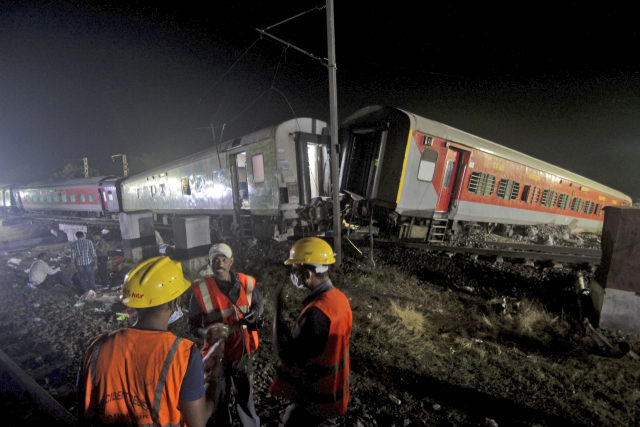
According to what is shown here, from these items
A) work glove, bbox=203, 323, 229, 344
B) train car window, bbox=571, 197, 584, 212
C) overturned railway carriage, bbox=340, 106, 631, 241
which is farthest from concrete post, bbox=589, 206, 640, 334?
train car window, bbox=571, 197, 584, 212

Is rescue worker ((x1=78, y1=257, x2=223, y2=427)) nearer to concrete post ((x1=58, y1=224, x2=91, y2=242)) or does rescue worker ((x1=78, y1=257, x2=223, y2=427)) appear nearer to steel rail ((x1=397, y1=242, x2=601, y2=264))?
steel rail ((x1=397, y1=242, x2=601, y2=264))

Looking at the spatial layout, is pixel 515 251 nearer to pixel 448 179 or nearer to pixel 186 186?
pixel 448 179

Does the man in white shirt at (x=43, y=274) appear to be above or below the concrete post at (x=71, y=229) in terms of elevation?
above

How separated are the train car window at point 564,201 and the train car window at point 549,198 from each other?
54 centimetres

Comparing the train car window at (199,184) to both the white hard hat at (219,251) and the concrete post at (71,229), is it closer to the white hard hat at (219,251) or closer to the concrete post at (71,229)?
the concrete post at (71,229)

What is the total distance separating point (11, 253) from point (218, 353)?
50.2 ft

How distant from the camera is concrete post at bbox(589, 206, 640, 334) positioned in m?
4.04

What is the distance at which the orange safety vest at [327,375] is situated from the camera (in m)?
1.72

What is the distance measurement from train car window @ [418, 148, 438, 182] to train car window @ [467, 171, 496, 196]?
181cm

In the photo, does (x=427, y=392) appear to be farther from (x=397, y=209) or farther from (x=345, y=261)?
(x=397, y=209)

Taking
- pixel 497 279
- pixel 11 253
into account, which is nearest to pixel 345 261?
pixel 497 279

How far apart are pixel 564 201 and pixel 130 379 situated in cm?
1740

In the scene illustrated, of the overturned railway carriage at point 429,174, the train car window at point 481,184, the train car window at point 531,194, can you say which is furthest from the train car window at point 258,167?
the train car window at point 531,194

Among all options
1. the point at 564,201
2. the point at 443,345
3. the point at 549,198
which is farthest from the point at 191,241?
the point at 564,201
